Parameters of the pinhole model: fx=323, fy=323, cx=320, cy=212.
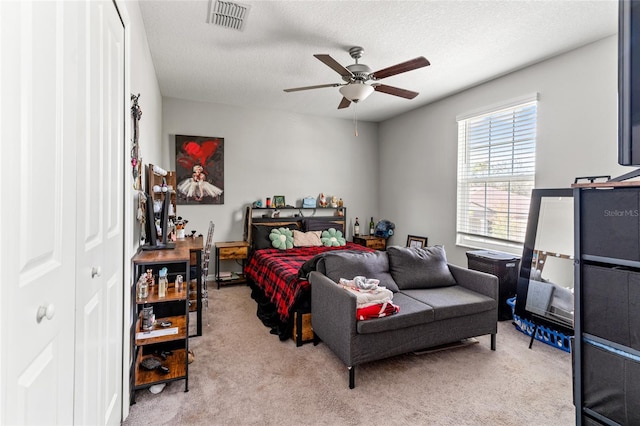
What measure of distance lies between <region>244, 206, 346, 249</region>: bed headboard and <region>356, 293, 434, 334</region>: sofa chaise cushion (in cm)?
271

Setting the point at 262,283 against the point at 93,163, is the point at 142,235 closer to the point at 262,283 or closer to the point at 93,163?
the point at 93,163

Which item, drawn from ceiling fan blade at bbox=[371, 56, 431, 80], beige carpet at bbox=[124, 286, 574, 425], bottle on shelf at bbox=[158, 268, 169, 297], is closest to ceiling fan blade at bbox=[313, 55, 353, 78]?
ceiling fan blade at bbox=[371, 56, 431, 80]

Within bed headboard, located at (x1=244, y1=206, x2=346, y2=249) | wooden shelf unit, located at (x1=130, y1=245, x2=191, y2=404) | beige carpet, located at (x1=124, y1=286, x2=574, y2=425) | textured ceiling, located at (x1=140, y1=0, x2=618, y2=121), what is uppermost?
textured ceiling, located at (x1=140, y1=0, x2=618, y2=121)

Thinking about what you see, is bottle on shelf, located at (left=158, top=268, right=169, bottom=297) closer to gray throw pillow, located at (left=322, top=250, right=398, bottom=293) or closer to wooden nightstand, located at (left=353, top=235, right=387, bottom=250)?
gray throw pillow, located at (left=322, top=250, right=398, bottom=293)

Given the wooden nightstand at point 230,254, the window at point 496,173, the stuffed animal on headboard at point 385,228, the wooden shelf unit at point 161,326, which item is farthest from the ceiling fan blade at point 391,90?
the wooden nightstand at point 230,254

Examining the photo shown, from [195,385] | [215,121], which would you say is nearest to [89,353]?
[195,385]

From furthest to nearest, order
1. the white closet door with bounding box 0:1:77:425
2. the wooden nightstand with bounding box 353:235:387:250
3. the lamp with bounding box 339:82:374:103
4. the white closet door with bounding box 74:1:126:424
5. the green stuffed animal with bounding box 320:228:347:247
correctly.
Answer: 1. the wooden nightstand with bounding box 353:235:387:250
2. the green stuffed animal with bounding box 320:228:347:247
3. the lamp with bounding box 339:82:374:103
4. the white closet door with bounding box 74:1:126:424
5. the white closet door with bounding box 0:1:77:425

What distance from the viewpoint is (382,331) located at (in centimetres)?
227

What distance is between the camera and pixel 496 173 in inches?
153

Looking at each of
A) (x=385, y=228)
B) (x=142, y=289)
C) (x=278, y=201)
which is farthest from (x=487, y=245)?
(x=142, y=289)

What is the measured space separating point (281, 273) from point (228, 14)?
2324 mm

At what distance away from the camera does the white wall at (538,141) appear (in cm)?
288

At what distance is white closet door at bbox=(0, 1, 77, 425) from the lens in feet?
2.15

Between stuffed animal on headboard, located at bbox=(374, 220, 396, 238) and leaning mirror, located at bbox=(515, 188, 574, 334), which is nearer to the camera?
leaning mirror, located at bbox=(515, 188, 574, 334)
